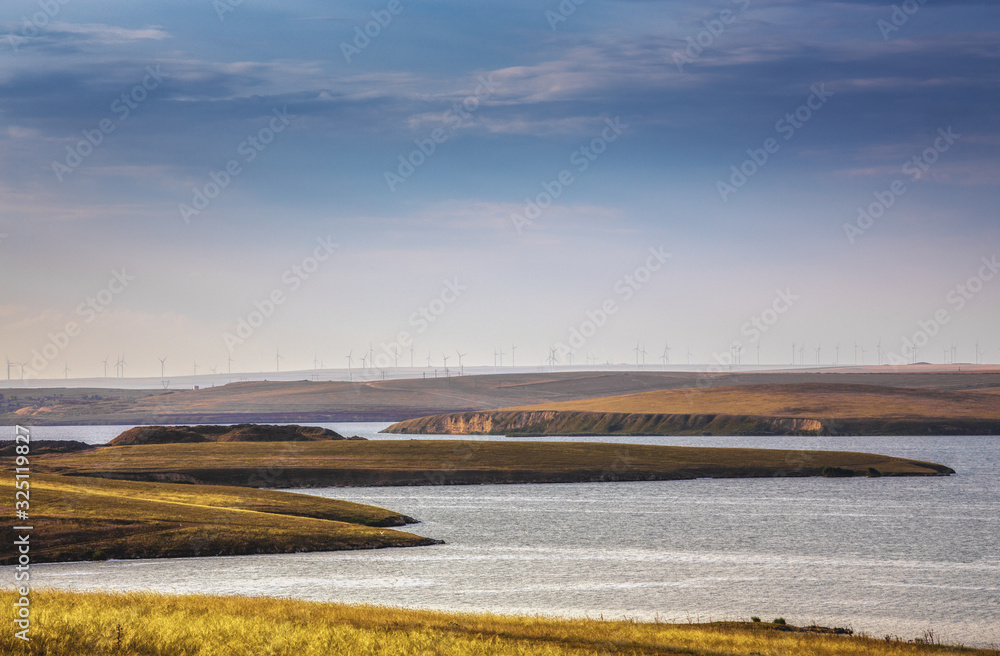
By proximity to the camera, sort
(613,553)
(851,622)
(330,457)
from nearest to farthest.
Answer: (851,622), (613,553), (330,457)

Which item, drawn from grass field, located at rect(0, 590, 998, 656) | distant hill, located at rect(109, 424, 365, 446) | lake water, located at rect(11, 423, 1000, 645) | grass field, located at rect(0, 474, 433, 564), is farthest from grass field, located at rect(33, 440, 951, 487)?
grass field, located at rect(0, 590, 998, 656)

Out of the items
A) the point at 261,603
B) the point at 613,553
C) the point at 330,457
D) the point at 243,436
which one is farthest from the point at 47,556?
the point at 243,436

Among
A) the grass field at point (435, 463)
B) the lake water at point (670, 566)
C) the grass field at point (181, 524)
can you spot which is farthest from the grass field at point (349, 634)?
the grass field at point (435, 463)

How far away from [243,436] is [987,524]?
12727 centimetres

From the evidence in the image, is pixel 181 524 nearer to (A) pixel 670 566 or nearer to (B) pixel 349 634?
(A) pixel 670 566

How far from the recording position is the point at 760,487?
12362 centimetres

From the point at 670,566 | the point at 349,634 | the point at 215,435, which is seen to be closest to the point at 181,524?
the point at 670,566

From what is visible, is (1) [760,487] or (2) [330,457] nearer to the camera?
(1) [760,487]

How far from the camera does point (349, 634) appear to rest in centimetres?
2603

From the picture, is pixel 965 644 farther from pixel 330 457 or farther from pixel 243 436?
pixel 243 436

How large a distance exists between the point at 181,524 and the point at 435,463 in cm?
7497

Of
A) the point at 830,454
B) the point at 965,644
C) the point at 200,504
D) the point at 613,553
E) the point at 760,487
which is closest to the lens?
the point at 965,644

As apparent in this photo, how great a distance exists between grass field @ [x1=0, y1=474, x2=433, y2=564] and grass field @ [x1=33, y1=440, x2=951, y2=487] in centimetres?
3438

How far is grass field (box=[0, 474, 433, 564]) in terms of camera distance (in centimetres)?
6244
